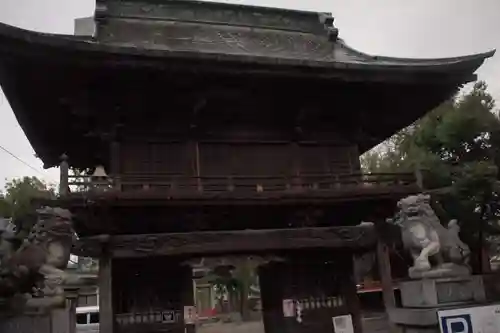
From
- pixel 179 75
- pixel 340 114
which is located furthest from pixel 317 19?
pixel 179 75

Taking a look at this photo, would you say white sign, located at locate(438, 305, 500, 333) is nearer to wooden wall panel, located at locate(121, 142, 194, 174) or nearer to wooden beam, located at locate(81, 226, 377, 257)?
wooden beam, located at locate(81, 226, 377, 257)

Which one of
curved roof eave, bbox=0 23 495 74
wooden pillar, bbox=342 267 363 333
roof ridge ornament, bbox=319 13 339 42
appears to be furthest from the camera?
roof ridge ornament, bbox=319 13 339 42

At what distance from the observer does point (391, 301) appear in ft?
33.0

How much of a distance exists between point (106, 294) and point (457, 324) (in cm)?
684

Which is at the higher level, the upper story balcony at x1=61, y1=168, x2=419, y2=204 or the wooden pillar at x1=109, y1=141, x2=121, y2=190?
the wooden pillar at x1=109, y1=141, x2=121, y2=190

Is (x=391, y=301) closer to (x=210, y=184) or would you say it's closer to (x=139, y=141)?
(x=210, y=184)

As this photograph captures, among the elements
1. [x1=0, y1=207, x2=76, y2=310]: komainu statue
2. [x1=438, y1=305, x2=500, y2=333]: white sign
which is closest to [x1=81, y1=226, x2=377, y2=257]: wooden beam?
[x1=0, y1=207, x2=76, y2=310]: komainu statue

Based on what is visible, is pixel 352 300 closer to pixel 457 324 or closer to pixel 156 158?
pixel 457 324

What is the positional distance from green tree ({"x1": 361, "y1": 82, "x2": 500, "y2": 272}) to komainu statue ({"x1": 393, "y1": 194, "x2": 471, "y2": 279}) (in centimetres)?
606

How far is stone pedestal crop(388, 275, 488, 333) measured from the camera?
8.90 metres

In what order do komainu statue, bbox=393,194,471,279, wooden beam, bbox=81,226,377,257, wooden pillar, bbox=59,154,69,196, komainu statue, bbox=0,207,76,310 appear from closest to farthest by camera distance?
komainu statue, bbox=0,207,76,310 < wooden pillar, bbox=59,154,69,196 < wooden beam, bbox=81,226,377,257 < komainu statue, bbox=393,194,471,279

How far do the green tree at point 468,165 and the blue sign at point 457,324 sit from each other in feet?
24.9

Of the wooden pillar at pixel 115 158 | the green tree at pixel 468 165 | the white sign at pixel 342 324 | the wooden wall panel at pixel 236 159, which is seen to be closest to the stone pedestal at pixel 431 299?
the white sign at pixel 342 324

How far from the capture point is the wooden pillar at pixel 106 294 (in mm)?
8297
